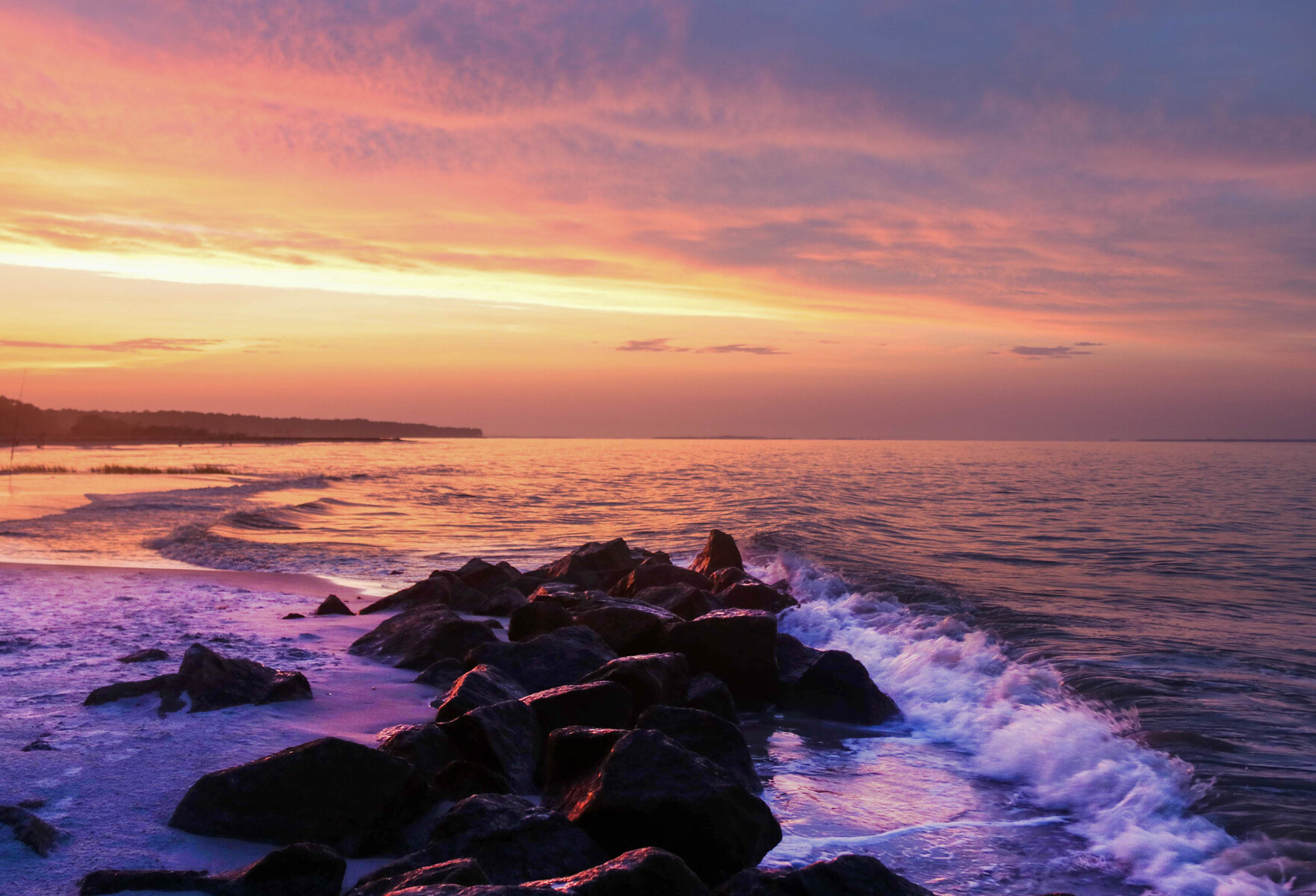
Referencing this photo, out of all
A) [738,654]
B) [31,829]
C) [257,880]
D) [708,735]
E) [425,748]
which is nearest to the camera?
[257,880]

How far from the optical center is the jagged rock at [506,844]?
13.4 ft

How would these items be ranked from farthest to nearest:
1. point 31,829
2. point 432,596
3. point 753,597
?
point 753,597 → point 432,596 → point 31,829

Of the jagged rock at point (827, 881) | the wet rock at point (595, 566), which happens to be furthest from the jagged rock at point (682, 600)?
the jagged rock at point (827, 881)

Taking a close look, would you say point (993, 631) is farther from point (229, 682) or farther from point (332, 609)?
point (229, 682)

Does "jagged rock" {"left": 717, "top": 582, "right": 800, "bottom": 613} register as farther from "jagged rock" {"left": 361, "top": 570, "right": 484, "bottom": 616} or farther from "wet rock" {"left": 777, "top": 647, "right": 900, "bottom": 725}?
"wet rock" {"left": 777, "top": 647, "right": 900, "bottom": 725}

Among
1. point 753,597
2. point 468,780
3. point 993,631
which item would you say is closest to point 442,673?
point 468,780

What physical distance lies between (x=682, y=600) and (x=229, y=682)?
18.1 feet

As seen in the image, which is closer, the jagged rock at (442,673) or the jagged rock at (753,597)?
the jagged rock at (442,673)

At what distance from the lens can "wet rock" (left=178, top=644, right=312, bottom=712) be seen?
6433 mm

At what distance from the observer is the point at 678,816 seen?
4543mm

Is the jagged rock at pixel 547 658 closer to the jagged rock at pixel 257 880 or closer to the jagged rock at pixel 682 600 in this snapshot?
the jagged rock at pixel 682 600

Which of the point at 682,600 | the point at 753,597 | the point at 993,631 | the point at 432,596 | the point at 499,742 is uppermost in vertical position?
the point at 499,742

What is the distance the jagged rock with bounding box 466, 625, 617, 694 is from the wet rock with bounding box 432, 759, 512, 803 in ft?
6.90

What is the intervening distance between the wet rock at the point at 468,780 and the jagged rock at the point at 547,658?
2.10m
